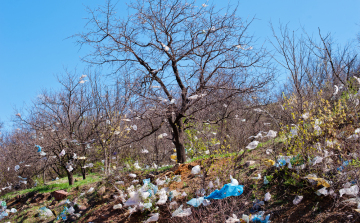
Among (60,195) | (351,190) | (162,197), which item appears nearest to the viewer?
(351,190)

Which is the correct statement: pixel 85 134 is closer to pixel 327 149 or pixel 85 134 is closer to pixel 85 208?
pixel 85 208

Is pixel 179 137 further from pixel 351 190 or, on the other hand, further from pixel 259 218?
pixel 351 190

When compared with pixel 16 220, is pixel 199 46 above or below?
above

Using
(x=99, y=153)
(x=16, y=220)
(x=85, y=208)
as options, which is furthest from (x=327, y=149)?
(x=99, y=153)

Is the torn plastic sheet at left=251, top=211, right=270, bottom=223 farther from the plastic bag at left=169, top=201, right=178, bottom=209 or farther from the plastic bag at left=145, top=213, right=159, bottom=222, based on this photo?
the plastic bag at left=145, top=213, right=159, bottom=222

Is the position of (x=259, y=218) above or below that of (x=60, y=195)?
below

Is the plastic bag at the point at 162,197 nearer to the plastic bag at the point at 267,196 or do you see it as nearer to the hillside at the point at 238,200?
the hillside at the point at 238,200

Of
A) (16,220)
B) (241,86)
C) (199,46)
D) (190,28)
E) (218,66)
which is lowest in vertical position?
(16,220)

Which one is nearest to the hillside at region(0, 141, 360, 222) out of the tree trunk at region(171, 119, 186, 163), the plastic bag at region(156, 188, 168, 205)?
the plastic bag at region(156, 188, 168, 205)

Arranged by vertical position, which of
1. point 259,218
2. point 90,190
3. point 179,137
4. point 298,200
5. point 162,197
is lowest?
point 259,218

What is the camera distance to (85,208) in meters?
6.37

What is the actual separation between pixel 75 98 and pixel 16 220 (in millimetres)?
5249

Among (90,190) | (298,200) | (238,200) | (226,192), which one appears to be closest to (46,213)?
(90,190)

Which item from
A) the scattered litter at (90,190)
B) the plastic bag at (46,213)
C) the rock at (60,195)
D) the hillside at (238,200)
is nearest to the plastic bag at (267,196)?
the hillside at (238,200)
